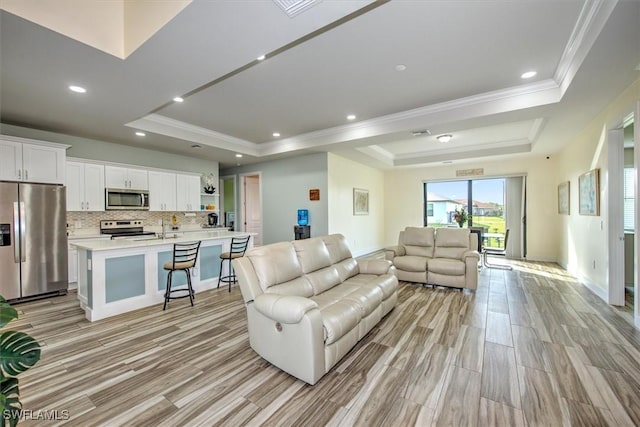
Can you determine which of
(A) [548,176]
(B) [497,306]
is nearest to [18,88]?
(B) [497,306]

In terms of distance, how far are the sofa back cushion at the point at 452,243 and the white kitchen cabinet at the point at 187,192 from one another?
5.42 meters

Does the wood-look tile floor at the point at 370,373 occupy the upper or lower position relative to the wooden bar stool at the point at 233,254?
lower

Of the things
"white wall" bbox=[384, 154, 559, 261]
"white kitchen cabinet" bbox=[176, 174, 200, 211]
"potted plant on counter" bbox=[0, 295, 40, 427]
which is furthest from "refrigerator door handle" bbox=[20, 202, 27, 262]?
"white wall" bbox=[384, 154, 559, 261]

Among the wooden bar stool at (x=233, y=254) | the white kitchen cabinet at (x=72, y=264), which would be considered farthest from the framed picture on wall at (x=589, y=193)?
the white kitchen cabinet at (x=72, y=264)

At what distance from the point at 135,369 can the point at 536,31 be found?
4557mm

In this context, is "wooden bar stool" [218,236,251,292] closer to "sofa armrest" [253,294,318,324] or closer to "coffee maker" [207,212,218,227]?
"sofa armrest" [253,294,318,324]

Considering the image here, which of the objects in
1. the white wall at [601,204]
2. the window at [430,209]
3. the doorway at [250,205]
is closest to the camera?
the white wall at [601,204]

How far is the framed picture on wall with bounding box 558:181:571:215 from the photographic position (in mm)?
5391

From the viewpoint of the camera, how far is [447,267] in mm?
4270

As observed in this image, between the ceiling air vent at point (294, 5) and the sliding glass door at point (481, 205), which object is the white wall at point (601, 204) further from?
the ceiling air vent at point (294, 5)

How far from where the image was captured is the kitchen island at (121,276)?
3.28m

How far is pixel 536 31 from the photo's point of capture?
2377 millimetres

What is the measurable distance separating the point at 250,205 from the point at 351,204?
3033 mm

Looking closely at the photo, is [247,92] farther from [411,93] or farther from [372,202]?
[372,202]
